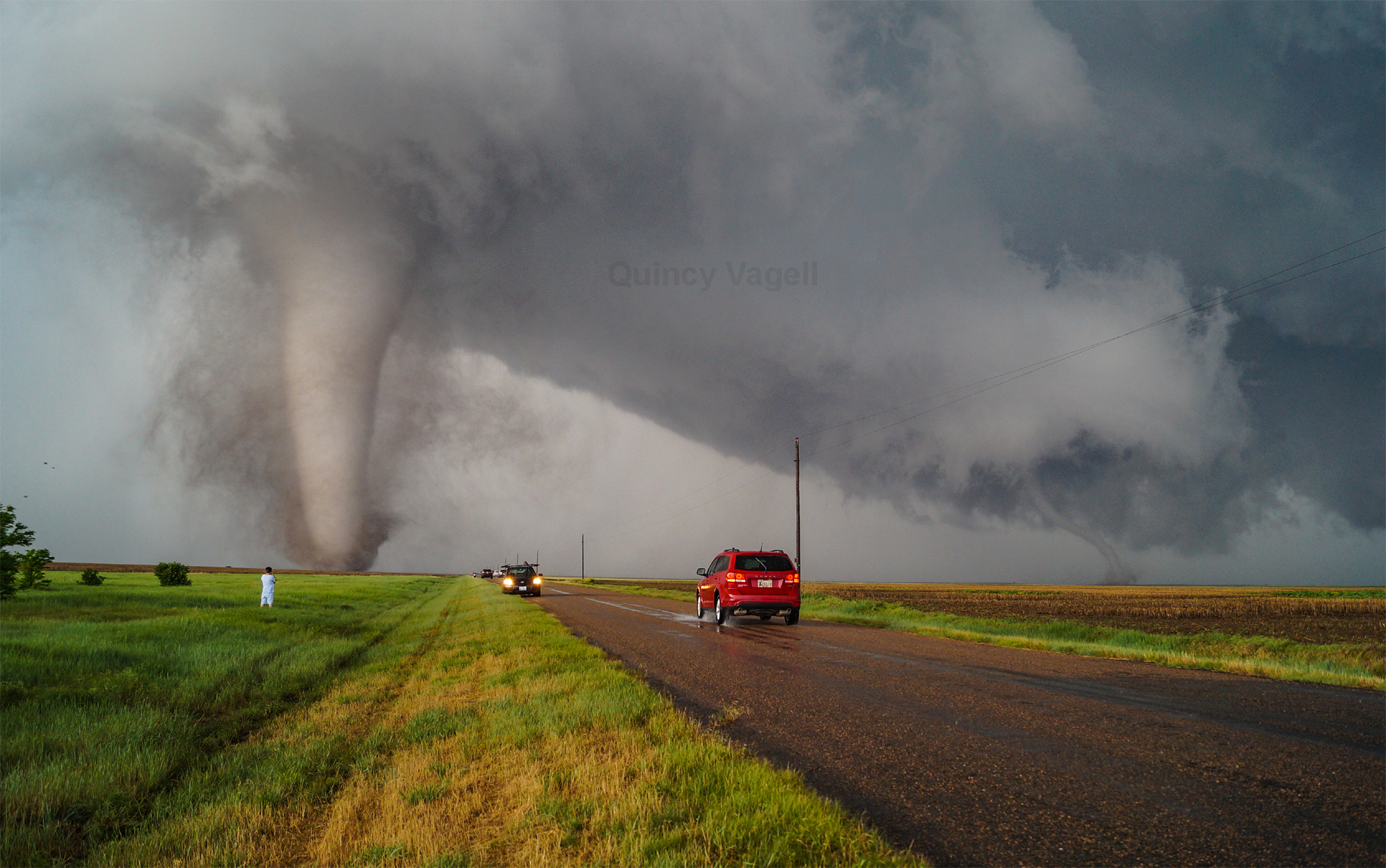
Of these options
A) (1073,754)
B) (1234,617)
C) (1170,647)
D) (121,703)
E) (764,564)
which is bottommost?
(1234,617)

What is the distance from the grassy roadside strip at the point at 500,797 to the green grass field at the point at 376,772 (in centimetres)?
2

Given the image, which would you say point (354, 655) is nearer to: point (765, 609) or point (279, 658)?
point (279, 658)

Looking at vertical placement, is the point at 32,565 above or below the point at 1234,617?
above

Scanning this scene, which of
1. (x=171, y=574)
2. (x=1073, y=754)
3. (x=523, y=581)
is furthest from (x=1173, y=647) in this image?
(x=171, y=574)

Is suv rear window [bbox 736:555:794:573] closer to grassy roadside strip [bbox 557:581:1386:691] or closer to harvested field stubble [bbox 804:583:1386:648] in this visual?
grassy roadside strip [bbox 557:581:1386:691]

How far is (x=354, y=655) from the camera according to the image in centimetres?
1441

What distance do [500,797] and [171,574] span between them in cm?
5552

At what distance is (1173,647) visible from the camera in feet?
53.4

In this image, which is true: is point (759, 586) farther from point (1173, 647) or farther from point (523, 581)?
point (523, 581)

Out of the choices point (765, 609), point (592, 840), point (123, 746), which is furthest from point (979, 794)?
point (765, 609)

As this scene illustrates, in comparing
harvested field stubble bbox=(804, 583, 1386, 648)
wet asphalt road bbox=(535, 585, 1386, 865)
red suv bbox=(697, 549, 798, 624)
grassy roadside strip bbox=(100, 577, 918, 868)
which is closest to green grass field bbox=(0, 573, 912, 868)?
grassy roadside strip bbox=(100, 577, 918, 868)

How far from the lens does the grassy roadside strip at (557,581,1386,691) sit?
35.6 ft

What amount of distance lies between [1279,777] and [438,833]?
242 inches

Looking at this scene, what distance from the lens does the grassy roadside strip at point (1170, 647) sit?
10852mm
